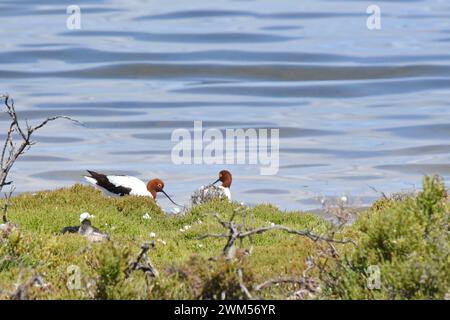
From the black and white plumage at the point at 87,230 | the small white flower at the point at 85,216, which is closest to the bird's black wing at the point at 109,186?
the small white flower at the point at 85,216

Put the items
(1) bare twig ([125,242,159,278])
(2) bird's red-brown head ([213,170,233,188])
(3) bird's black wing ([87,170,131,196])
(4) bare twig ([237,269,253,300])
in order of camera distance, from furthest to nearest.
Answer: (2) bird's red-brown head ([213,170,233,188]), (3) bird's black wing ([87,170,131,196]), (1) bare twig ([125,242,159,278]), (4) bare twig ([237,269,253,300])

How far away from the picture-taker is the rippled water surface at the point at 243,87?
23.8 m

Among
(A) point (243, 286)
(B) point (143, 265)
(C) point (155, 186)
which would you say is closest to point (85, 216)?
(B) point (143, 265)

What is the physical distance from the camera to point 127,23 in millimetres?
49062

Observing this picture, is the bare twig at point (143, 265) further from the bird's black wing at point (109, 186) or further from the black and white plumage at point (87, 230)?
the bird's black wing at point (109, 186)

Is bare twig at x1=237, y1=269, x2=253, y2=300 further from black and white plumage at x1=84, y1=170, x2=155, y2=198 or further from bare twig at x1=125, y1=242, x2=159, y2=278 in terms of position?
black and white plumage at x1=84, y1=170, x2=155, y2=198

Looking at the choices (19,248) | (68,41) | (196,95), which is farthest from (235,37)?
(19,248)

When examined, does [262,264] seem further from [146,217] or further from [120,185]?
[120,185]

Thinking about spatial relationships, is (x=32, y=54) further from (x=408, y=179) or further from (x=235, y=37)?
(x=408, y=179)

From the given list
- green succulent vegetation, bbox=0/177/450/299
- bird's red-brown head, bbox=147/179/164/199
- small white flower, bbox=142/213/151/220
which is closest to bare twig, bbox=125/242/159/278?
green succulent vegetation, bbox=0/177/450/299

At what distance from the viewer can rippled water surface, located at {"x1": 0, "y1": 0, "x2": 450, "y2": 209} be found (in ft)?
78.0

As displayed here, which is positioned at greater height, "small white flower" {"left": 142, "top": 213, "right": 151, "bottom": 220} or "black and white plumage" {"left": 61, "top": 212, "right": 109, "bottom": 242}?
"black and white plumage" {"left": 61, "top": 212, "right": 109, "bottom": 242}

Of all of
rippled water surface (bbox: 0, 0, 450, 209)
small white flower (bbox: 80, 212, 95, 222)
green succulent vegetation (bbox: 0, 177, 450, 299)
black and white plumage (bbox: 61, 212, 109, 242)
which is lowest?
rippled water surface (bbox: 0, 0, 450, 209)

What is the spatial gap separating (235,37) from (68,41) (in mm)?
6355
